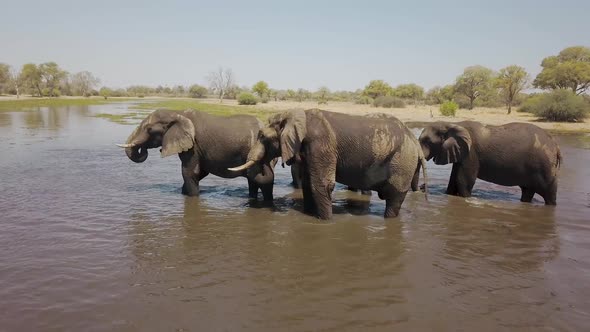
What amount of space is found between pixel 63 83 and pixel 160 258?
10793cm

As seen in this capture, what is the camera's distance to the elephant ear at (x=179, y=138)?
30.9 ft

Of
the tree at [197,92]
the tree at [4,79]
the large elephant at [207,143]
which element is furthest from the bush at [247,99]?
the tree at [197,92]

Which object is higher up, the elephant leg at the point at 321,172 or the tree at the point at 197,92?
the tree at the point at 197,92

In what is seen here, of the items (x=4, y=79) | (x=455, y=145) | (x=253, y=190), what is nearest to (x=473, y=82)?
(x=455, y=145)

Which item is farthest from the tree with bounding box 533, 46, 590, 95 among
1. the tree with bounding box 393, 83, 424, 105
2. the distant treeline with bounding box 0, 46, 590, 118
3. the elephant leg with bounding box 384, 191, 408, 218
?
the elephant leg with bounding box 384, 191, 408, 218

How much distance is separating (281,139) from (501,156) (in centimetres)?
546

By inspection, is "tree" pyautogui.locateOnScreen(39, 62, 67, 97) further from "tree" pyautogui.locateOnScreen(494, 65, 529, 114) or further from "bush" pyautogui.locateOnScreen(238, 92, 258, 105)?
"tree" pyautogui.locateOnScreen(494, 65, 529, 114)

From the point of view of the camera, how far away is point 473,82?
5675 centimetres

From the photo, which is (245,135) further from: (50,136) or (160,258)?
(50,136)

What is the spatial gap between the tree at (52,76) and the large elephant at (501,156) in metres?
94.7

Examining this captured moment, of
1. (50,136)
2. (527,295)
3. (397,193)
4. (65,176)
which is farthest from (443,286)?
(50,136)

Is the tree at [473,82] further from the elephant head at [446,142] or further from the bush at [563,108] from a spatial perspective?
the elephant head at [446,142]

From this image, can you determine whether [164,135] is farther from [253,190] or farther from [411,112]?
[411,112]

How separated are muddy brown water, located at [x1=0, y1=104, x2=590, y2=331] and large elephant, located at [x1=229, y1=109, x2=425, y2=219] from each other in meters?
0.71
